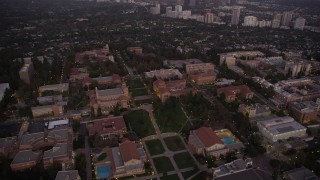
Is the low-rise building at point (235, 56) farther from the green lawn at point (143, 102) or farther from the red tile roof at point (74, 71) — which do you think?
the red tile roof at point (74, 71)

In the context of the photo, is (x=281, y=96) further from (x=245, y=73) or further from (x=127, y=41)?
(x=127, y=41)

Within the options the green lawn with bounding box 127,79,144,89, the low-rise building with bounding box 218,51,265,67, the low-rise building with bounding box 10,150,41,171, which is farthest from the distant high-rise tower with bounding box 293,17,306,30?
the low-rise building with bounding box 10,150,41,171

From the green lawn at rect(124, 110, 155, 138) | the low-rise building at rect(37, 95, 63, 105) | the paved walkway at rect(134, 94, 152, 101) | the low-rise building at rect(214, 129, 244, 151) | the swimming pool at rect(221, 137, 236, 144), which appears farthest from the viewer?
the paved walkway at rect(134, 94, 152, 101)

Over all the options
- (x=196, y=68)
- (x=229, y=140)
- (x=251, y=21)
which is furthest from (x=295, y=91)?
(x=251, y=21)

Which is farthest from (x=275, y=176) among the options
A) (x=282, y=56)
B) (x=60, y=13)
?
(x=60, y=13)

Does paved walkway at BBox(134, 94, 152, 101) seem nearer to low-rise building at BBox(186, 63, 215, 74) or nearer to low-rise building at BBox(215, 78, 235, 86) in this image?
low-rise building at BBox(215, 78, 235, 86)
